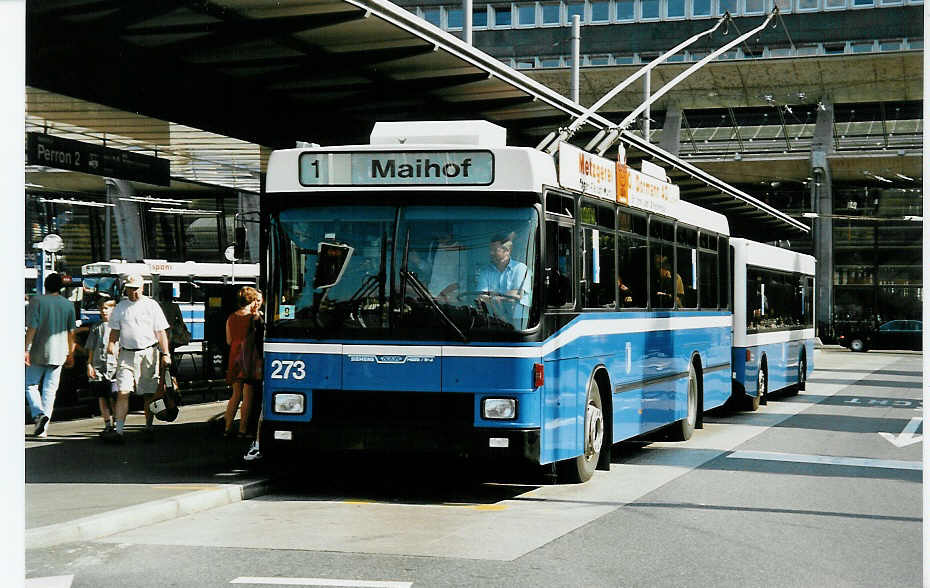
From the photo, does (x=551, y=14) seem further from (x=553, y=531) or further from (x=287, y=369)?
(x=553, y=531)

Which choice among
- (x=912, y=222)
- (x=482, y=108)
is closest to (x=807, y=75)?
(x=912, y=222)

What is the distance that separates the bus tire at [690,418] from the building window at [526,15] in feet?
105

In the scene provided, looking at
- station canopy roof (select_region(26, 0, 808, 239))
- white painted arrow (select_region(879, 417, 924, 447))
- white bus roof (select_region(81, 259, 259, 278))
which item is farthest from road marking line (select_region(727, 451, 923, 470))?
white bus roof (select_region(81, 259, 259, 278))

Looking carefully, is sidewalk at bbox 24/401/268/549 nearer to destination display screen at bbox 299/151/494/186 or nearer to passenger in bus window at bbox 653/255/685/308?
destination display screen at bbox 299/151/494/186

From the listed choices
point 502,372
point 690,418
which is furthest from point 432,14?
point 502,372

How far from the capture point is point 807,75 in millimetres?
44094

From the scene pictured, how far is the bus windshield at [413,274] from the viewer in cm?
999

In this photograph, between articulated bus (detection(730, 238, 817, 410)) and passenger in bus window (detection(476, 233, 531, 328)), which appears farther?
articulated bus (detection(730, 238, 817, 410))

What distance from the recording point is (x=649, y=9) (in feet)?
155

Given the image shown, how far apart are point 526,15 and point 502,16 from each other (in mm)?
2226

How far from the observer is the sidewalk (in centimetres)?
877

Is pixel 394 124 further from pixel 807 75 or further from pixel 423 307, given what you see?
pixel 807 75

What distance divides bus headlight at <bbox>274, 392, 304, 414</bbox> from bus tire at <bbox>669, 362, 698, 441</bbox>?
6508 millimetres

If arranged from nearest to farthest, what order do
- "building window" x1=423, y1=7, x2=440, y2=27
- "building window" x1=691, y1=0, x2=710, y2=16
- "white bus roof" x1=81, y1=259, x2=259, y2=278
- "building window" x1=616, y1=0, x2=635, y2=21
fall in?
1. "white bus roof" x1=81, y1=259, x2=259, y2=278
2. "building window" x1=691, y1=0, x2=710, y2=16
3. "building window" x1=423, y1=7, x2=440, y2=27
4. "building window" x1=616, y1=0, x2=635, y2=21
